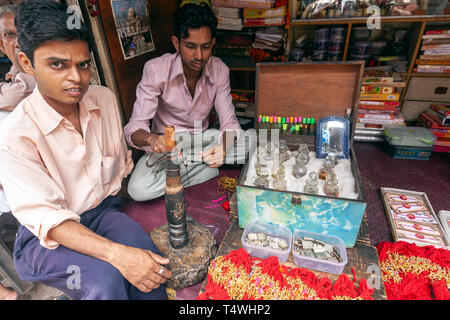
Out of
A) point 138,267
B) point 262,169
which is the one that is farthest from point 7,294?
point 262,169

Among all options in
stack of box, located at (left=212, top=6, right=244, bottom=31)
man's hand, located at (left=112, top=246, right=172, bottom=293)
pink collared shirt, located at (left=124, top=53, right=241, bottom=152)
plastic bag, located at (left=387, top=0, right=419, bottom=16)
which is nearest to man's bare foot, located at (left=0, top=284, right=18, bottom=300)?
man's hand, located at (left=112, top=246, right=172, bottom=293)

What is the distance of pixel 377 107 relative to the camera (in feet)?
9.34

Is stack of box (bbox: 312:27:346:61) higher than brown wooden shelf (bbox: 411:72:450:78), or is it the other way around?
stack of box (bbox: 312:27:346:61)

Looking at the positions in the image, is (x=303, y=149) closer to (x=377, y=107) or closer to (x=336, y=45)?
(x=377, y=107)

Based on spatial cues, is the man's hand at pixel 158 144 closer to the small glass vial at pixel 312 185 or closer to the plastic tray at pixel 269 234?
the plastic tray at pixel 269 234

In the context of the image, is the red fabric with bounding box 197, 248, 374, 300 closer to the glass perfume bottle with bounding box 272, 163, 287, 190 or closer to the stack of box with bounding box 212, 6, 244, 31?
the glass perfume bottle with bounding box 272, 163, 287, 190

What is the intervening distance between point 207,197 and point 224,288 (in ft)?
3.51

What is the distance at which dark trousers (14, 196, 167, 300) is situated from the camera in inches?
43.3

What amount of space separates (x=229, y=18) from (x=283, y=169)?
7.20 feet

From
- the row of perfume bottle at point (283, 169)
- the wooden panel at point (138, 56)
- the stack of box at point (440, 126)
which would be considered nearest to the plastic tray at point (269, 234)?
the row of perfume bottle at point (283, 169)

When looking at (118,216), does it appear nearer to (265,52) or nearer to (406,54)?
(265,52)

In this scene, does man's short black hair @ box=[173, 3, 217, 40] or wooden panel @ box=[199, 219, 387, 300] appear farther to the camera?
man's short black hair @ box=[173, 3, 217, 40]

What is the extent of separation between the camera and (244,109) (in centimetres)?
336

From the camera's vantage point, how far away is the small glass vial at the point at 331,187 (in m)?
1.44
